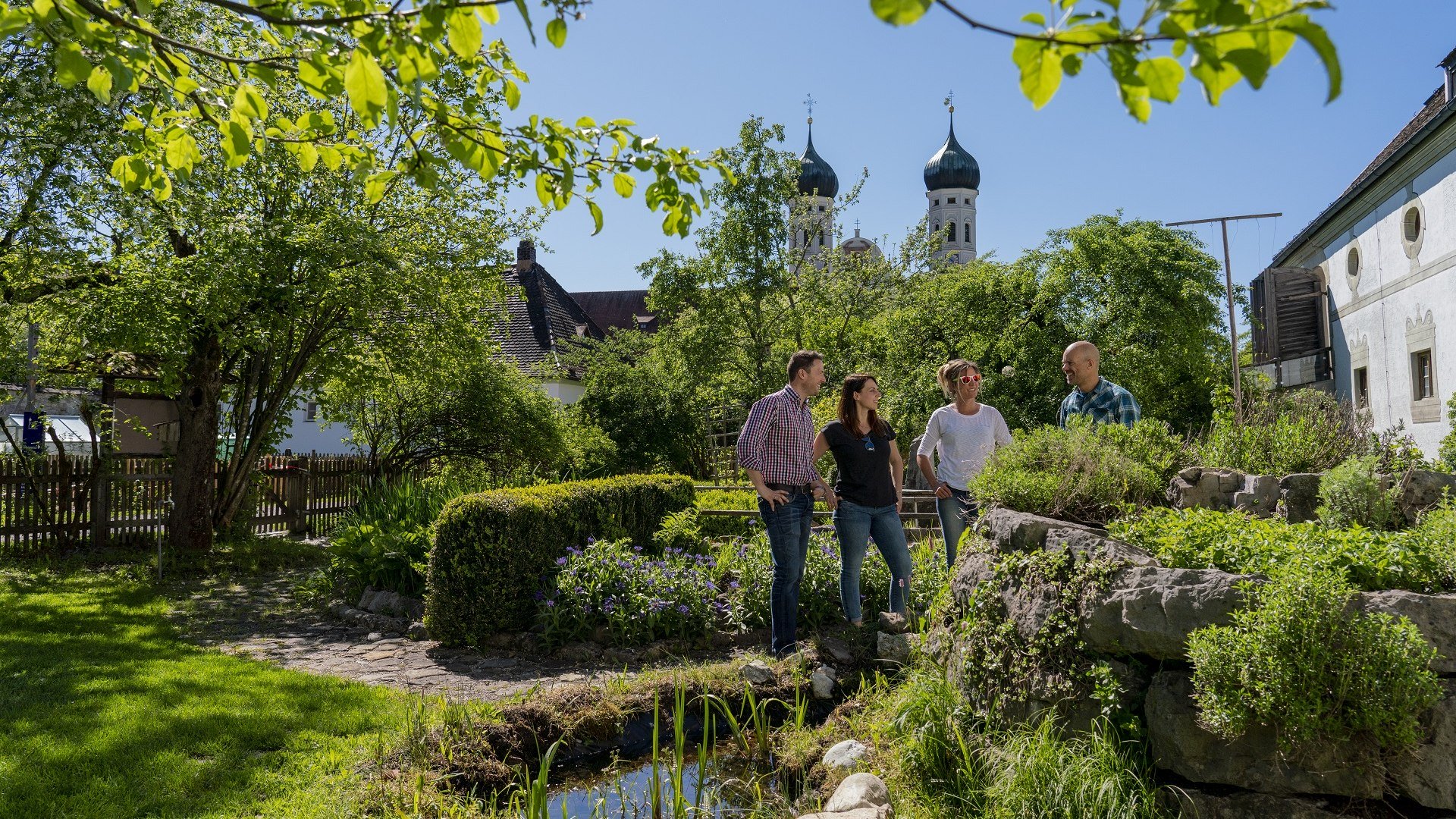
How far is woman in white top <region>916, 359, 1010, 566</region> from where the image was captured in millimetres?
6156

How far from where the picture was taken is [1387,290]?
18.8 metres

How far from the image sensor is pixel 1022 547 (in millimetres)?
4223

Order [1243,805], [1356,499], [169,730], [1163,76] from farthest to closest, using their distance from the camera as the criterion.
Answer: [169,730], [1356,499], [1243,805], [1163,76]

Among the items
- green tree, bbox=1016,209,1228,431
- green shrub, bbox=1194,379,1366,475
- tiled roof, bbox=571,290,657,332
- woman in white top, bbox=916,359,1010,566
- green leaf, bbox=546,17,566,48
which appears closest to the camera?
green leaf, bbox=546,17,566,48

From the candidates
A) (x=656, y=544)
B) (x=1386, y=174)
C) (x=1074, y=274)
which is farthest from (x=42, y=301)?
(x=1386, y=174)

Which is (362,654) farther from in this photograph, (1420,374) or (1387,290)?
(1387,290)

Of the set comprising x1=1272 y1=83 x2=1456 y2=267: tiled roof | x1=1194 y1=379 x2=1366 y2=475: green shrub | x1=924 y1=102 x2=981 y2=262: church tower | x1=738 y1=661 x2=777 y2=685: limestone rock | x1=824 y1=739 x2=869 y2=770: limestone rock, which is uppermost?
x1=924 y1=102 x2=981 y2=262: church tower

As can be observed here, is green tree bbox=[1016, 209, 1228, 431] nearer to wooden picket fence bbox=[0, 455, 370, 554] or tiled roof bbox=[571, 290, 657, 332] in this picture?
wooden picket fence bbox=[0, 455, 370, 554]

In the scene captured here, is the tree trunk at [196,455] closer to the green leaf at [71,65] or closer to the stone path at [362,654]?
the stone path at [362,654]

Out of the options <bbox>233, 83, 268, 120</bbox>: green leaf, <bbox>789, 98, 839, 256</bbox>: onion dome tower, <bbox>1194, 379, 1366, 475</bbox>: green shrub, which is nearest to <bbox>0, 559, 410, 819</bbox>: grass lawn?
<bbox>233, 83, 268, 120</bbox>: green leaf

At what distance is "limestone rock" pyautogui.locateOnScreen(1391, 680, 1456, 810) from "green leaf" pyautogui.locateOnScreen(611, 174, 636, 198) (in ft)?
10.3

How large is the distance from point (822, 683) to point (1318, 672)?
2972 mm

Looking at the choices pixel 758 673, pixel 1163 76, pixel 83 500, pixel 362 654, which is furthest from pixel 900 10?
pixel 83 500

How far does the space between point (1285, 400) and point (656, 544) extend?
4.84 metres
